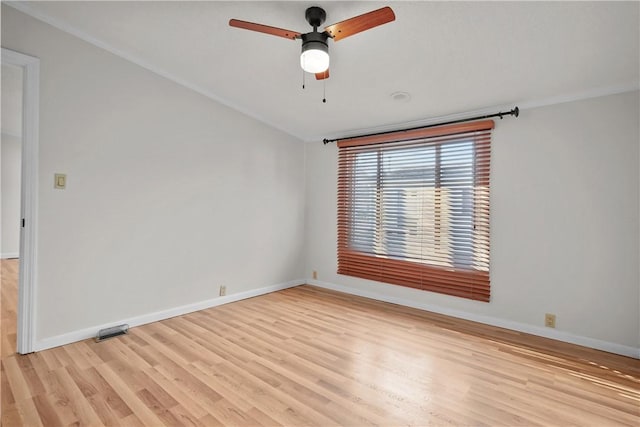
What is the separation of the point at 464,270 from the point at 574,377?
1.29m

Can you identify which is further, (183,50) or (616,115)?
(183,50)

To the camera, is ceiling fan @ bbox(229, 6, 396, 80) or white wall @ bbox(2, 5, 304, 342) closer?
ceiling fan @ bbox(229, 6, 396, 80)

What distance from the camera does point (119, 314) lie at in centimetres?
291

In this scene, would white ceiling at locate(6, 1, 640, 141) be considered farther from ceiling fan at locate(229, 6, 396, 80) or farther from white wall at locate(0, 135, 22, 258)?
white wall at locate(0, 135, 22, 258)

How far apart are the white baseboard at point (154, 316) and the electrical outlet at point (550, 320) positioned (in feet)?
10.1

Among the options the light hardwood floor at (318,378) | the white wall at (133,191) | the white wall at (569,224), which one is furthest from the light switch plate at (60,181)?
the white wall at (569,224)

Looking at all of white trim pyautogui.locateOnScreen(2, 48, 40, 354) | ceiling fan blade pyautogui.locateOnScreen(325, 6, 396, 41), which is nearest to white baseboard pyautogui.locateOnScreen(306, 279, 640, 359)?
ceiling fan blade pyautogui.locateOnScreen(325, 6, 396, 41)

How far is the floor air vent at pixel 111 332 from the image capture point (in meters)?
2.69

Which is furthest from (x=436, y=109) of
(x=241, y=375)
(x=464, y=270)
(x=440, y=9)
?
(x=241, y=375)

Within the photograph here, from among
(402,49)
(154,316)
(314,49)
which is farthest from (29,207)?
(402,49)

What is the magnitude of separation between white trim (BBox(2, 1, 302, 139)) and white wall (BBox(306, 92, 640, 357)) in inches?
118

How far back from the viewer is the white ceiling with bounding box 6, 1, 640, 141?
197 cm

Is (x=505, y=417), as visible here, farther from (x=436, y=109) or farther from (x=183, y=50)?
(x=183, y=50)

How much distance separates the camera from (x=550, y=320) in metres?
2.85
